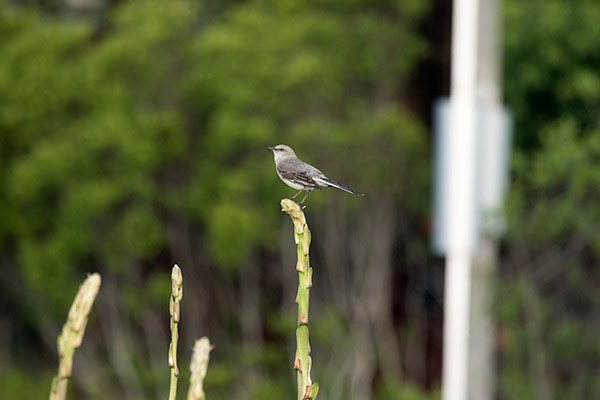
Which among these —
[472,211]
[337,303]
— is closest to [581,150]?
[472,211]

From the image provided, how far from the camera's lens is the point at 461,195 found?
5.05 m

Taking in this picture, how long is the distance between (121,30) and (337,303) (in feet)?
9.38

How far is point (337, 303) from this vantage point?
6965 millimetres

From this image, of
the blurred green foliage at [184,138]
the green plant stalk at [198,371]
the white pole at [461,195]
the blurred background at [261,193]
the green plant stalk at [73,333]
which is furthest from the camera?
the blurred green foliage at [184,138]

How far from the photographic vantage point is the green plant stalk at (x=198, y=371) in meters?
0.54

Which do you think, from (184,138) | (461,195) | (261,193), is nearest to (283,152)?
(461,195)

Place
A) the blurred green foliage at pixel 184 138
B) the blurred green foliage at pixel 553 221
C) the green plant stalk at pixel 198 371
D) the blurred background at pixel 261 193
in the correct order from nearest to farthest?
the green plant stalk at pixel 198 371 < the blurred green foliage at pixel 553 221 < the blurred background at pixel 261 193 < the blurred green foliage at pixel 184 138

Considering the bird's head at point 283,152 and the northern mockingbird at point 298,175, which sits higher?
the bird's head at point 283,152

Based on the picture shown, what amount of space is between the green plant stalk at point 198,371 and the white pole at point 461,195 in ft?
14.7

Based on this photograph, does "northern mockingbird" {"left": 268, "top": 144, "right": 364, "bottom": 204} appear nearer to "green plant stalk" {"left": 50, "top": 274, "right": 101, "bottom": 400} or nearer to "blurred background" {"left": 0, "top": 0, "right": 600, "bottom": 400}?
"green plant stalk" {"left": 50, "top": 274, "right": 101, "bottom": 400}

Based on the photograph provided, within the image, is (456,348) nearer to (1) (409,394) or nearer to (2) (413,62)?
(1) (409,394)

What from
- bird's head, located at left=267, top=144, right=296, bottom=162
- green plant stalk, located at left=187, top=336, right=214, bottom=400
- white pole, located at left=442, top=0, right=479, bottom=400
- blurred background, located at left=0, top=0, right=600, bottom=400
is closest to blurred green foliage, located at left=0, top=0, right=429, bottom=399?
blurred background, located at left=0, top=0, right=600, bottom=400

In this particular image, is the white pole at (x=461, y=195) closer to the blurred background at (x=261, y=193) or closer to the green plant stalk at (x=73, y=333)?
the blurred background at (x=261, y=193)

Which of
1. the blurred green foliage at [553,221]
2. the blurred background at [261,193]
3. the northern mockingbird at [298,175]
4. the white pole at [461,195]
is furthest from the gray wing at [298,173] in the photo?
the blurred background at [261,193]
